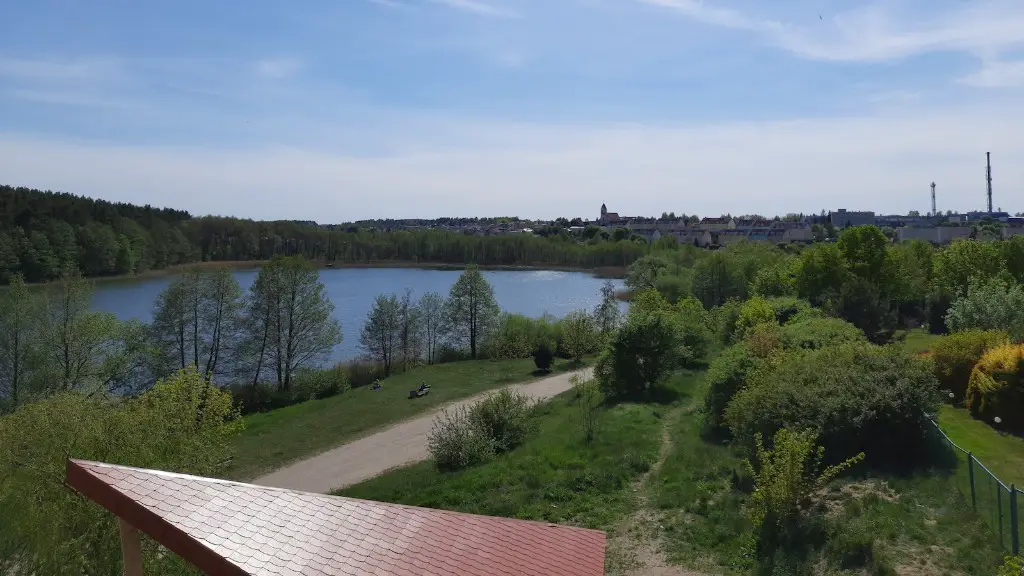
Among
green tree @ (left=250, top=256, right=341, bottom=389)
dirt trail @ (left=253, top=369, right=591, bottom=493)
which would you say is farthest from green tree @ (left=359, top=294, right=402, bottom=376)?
dirt trail @ (left=253, top=369, right=591, bottom=493)

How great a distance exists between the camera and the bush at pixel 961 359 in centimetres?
1953

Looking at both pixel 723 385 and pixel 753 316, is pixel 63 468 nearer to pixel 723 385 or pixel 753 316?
pixel 723 385

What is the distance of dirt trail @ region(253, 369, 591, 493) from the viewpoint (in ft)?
67.6

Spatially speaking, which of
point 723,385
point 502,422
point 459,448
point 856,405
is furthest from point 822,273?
point 856,405

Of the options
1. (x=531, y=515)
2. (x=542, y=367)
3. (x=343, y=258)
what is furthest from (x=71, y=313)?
(x=343, y=258)

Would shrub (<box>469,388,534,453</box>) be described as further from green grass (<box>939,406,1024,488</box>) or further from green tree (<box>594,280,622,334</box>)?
green tree (<box>594,280,622,334</box>)

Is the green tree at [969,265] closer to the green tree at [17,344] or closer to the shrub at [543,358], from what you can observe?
the shrub at [543,358]

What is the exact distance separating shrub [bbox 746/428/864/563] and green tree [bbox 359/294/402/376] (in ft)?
105

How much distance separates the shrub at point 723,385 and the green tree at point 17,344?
26.2m

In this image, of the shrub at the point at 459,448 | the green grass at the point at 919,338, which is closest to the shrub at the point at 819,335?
the shrub at the point at 459,448

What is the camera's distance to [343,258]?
116 meters

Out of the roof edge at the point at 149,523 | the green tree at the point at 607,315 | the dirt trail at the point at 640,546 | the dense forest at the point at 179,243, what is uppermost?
the dense forest at the point at 179,243

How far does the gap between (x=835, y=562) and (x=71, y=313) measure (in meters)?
31.1

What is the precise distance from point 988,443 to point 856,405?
5303mm
